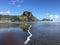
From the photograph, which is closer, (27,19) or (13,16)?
(13,16)

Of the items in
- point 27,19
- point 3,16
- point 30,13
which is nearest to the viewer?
point 30,13

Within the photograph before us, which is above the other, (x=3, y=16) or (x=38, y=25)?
(x=3, y=16)

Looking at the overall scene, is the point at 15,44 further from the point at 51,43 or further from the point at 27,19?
the point at 27,19

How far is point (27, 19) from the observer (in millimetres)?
18750

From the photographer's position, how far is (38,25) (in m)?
23.7

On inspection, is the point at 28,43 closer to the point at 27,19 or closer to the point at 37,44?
the point at 37,44

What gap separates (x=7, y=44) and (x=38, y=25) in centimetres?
1317

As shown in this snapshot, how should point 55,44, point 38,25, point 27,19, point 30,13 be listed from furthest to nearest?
point 38,25 → point 27,19 → point 30,13 → point 55,44

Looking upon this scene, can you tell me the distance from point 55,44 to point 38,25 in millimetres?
12418

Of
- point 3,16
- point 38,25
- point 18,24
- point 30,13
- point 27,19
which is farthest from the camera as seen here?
point 38,25

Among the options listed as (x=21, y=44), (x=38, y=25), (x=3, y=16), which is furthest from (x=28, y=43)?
(x=38, y=25)

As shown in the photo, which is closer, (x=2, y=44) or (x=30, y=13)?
(x=2, y=44)

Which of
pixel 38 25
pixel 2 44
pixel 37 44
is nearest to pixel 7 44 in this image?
pixel 2 44

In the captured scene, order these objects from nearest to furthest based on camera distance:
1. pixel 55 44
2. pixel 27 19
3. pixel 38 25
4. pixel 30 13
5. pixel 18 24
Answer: pixel 55 44 → pixel 30 13 → pixel 27 19 → pixel 18 24 → pixel 38 25
